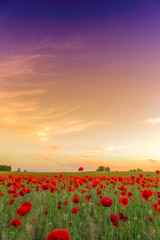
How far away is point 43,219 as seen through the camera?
463 centimetres

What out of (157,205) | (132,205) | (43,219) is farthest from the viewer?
(132,205)

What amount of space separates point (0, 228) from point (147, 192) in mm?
3027

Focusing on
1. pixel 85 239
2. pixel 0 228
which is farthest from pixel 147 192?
pixel 0 228

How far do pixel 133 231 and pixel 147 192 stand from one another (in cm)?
98

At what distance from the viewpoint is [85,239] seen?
354 centimetres

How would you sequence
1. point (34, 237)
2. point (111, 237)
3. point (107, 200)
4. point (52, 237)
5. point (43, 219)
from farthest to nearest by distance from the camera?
point (43, 219) → point (34, 237) → point (111, 237) → point (107, 200) → point (52, 237)

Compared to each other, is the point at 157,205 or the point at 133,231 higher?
the point at 157,205

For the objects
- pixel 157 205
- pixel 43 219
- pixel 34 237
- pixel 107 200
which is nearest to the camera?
pixel 107 200

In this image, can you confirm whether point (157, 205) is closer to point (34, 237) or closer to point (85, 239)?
point (85, 239)

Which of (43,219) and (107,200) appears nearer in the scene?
(107,200)

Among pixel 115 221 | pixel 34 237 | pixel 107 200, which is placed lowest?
pixel 34 237

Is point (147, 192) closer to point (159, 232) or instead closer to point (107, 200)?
point (159, 232)

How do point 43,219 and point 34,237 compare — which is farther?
point 43,219

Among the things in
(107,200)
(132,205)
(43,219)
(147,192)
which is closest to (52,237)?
(107,200)
